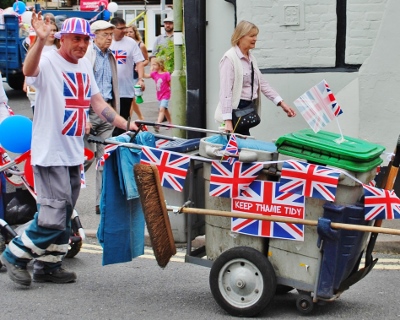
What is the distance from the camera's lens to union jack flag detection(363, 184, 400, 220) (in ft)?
17.0

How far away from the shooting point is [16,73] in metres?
21.5

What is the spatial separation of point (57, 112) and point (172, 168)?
0.98 meters

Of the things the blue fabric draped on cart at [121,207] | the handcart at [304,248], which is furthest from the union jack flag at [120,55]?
the handcart at [304,248]

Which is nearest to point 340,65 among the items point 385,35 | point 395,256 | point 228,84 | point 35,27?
point 385,35

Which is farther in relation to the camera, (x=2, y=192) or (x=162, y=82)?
(x=162, y=82)

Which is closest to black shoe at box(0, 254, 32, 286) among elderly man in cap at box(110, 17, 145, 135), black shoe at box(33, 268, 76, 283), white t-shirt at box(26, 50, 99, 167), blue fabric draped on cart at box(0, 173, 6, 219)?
black shoe at box(33, 268, 76, 283)

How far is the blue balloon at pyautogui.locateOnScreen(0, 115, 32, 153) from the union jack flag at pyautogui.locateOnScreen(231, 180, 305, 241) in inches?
77.7

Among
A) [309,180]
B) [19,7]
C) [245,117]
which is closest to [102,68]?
[245,117]

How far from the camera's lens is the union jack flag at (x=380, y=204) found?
205 inches

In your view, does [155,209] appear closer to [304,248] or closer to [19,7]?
[304,248]

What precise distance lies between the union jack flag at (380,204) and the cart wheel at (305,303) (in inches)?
27.1

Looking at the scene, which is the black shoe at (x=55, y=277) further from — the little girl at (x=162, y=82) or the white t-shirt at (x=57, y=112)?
the little girl at (x=162, y=82)

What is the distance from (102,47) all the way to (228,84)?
193cm

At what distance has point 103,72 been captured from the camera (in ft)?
29.9
